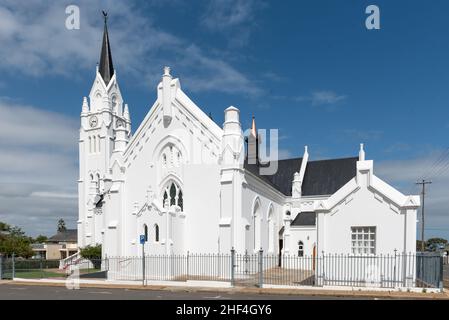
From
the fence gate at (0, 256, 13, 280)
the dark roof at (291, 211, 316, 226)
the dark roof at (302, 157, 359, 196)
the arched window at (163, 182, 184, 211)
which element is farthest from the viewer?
the dark roof at (302, 157, 359, 196)

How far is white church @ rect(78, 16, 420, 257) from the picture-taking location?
716 inches

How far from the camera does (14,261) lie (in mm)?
24938

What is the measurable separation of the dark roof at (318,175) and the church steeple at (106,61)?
3520cm

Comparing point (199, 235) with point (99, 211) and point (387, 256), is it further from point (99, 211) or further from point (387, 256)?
point (99, 211)

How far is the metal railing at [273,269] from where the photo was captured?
16.7 meters

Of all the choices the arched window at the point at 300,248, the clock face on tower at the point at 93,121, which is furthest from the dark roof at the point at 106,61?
the arched window at the point at 300,248

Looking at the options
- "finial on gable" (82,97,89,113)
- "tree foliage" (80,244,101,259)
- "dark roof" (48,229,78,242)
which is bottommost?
"dark roof" (48,229,78,242)

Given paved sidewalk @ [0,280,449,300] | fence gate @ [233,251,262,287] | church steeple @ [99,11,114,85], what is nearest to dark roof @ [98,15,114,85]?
church steeple @ [99,11,114,85]

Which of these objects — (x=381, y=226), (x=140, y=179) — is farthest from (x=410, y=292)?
(x=140, y=179)

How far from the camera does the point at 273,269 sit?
81.4 ft

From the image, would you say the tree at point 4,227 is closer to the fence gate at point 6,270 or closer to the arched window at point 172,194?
the fence gate at point 6,270

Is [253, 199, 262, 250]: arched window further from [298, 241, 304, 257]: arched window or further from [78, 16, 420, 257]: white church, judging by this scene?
[298, 241, 304, 257]: arched window

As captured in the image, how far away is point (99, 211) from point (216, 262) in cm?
2977

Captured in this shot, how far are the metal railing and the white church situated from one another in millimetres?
703
